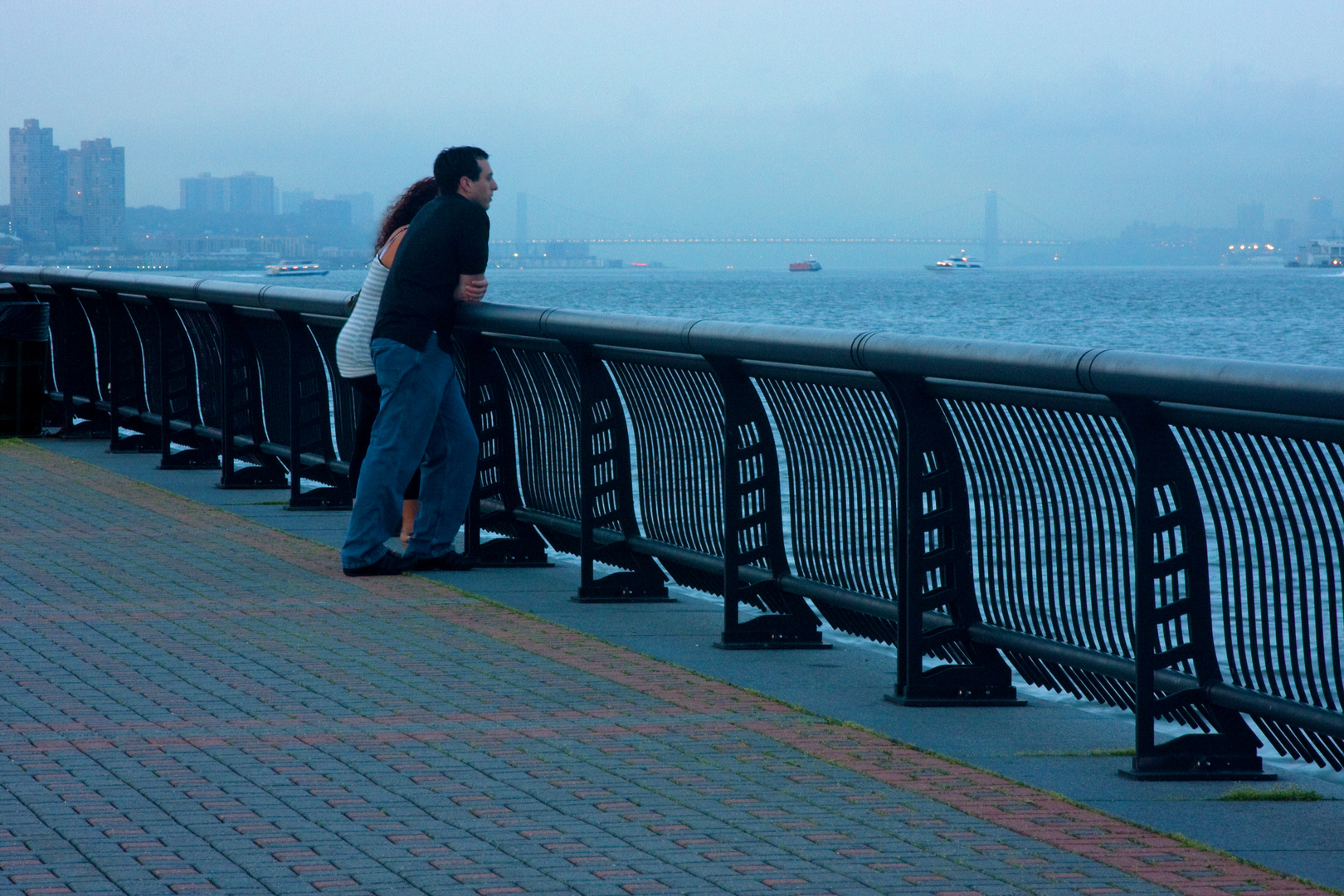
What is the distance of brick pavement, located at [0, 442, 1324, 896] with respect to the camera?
4.02 m

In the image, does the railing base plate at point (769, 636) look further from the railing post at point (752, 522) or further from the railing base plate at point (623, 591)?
the railing base plate at point (623, 591)

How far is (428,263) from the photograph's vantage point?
816 centimetres

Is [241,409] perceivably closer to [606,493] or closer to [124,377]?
[124,377]

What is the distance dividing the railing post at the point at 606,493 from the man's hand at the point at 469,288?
64 centimetres

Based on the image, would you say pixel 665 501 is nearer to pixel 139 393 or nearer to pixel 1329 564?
pixel 1329 564

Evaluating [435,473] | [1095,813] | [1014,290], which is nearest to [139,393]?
[435,473]

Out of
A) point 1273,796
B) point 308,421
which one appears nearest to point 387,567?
point 308,421

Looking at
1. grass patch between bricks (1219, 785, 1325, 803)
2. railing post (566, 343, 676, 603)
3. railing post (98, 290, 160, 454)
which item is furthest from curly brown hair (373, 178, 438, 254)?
railing post (98, 290, 160, 454)

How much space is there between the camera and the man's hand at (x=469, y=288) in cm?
825

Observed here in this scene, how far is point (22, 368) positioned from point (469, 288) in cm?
828

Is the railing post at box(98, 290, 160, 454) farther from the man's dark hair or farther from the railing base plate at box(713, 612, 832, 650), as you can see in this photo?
Result: the railing base plate at box(713, 612, 832, 650)

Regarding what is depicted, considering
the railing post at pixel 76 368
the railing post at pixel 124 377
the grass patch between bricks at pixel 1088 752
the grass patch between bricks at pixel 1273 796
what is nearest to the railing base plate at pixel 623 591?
the grass patch between bricks at pixel 1088 752

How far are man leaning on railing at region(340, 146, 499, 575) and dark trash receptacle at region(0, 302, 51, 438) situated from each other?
312 inches

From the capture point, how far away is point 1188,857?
416 cm
